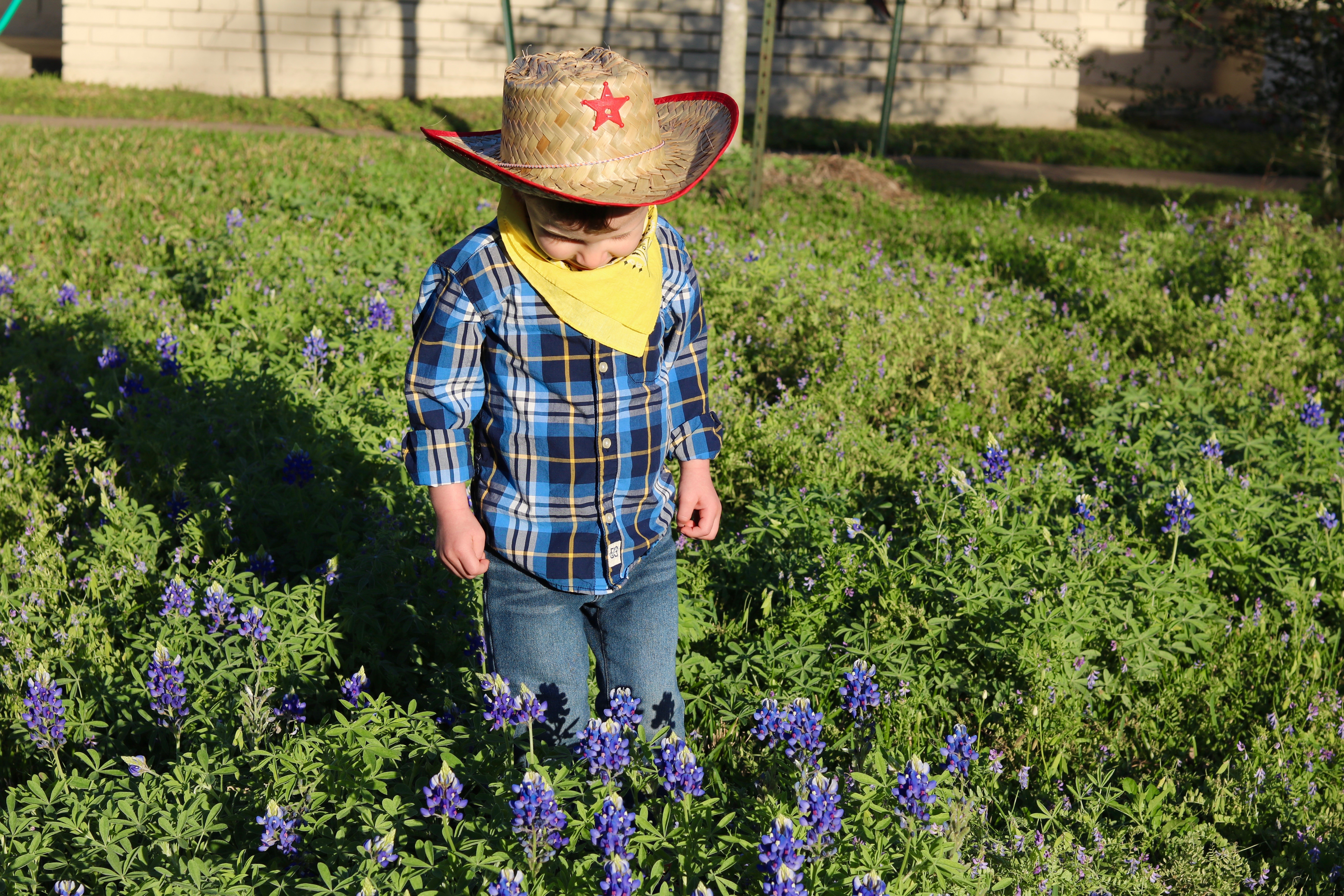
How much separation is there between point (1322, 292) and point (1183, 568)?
416cm

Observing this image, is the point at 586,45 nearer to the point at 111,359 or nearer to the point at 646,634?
the point at 111,359

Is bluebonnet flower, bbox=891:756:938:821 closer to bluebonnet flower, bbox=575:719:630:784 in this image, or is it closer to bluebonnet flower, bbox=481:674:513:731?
bluebonnet flower, bbox=575:719:630:784

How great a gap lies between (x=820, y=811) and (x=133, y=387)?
3.59 meters

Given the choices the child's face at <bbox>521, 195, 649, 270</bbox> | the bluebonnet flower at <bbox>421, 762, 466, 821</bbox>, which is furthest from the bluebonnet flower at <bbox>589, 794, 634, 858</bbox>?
the child's face at <bbox>521, 195, 649, 270</bbox>

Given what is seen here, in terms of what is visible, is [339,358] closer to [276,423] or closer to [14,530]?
[276,423]

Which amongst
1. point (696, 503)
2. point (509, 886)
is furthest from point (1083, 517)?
point (509, 886)

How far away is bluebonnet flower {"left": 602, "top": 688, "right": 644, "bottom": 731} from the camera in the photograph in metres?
2.30

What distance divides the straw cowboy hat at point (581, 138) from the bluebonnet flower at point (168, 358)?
2.90 meters

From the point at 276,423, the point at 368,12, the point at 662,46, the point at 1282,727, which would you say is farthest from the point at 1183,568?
the point at 368,12

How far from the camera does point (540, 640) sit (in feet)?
8.03

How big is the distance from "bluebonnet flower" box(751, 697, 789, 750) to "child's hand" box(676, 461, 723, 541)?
46 centimetres

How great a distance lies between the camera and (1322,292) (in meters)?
6.67

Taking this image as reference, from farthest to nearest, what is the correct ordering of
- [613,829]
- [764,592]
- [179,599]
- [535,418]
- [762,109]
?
1. [762,109]
2. [764,592]
3. [179,599]
4. [535,418]
5. [613,829]

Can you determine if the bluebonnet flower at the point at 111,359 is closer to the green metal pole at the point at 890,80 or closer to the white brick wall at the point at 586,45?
the green metal pole at the point at 890,80
